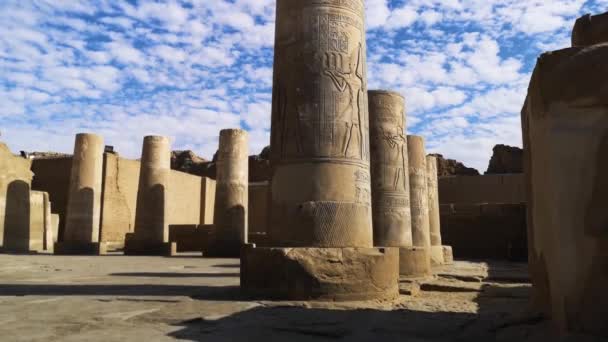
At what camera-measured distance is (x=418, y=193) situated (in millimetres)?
12719

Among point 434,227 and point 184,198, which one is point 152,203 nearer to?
point 184,198

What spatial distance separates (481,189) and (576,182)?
82.0ft

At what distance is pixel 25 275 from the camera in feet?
27.7

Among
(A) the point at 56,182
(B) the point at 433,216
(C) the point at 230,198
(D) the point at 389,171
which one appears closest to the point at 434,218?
(B) the point at 433,216

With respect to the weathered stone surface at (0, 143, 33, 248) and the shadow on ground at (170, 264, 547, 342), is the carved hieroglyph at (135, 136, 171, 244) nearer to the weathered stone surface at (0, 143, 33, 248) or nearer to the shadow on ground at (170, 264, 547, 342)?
the weathered stone surface at (0, 143, 33, 248)

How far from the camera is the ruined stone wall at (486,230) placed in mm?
16984

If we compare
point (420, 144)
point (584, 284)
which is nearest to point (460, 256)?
point (420, 144)

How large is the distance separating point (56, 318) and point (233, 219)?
13.2m

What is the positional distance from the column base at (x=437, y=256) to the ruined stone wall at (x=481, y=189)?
47.8ft

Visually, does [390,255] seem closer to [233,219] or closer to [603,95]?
[603,95]

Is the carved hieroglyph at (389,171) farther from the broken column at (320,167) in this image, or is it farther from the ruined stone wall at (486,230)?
the ruined stone wall at (486,230)

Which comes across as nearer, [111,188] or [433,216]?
[433,216]

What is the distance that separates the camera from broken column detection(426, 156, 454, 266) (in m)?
12.7

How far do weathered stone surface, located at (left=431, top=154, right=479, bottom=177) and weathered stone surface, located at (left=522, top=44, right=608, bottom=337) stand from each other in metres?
28.2
